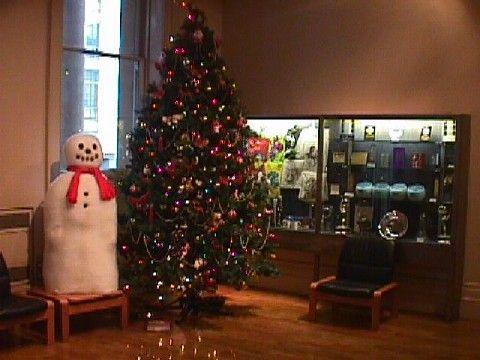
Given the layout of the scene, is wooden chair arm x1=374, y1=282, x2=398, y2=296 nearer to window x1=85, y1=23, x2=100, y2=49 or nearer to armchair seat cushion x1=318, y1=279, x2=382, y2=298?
armchair seat cushion x1=318, y1=279, x2=382, y2=298

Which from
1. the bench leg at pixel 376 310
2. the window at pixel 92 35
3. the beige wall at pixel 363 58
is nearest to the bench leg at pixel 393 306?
the bench leg at pixel 376 310

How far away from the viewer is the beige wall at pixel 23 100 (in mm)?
6336

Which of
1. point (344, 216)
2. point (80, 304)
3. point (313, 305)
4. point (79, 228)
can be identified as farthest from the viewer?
point (344, 216)

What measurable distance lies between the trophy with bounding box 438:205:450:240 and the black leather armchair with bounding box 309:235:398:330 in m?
0.45

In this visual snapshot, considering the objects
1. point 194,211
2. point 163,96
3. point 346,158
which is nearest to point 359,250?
point 346,158

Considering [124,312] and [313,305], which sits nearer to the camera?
[124,312]

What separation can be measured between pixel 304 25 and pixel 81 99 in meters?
2.38

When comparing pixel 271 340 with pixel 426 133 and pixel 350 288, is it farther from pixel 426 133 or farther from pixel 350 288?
pixel 426 133

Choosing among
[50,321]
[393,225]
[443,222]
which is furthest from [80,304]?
[443,222]

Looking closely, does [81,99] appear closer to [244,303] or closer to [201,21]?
[201,21]

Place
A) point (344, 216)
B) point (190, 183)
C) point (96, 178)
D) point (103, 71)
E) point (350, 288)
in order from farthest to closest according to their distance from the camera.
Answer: point (103, 71) < point (344, 216) < point (350, 288) < point (190, 183) < point (96, 178)

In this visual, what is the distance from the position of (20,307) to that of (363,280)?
303 centimetres

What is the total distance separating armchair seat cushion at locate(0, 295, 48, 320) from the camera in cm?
532

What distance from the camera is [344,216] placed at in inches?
288
